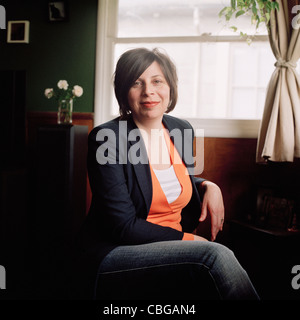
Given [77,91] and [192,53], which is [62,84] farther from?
[192,53]

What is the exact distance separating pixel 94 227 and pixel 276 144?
124 cm

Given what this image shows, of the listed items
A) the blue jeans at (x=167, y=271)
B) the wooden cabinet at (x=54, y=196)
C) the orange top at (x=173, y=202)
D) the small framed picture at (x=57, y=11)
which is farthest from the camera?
the small framed picture at (x=57, y=11)

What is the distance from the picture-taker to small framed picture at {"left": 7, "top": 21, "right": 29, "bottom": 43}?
96.3 inches

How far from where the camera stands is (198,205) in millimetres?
1338

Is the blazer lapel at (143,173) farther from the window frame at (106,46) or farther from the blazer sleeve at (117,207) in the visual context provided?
the window frame at (106,46)

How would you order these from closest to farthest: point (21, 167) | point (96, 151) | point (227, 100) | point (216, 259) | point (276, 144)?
point (216, 259) → point (96, 151) → point (276, 144) → point (21, 167) → point (227, 100)

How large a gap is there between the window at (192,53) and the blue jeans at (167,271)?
1309 mm

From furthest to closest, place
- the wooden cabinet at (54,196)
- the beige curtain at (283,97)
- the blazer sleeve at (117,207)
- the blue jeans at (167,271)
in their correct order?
the wooden cabinet at (54,196), the beige curtain at (283,97), the blazer sleeve at (117,207), the blue jeans at (167,271)

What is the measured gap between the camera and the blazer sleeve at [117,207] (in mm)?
1092

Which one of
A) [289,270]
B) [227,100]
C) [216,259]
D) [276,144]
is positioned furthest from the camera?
[227,100]

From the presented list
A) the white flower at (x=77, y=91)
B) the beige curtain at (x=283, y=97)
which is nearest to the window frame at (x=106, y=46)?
the white flower at (x=77, y=91)

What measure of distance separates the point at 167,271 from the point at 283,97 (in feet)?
4.46
